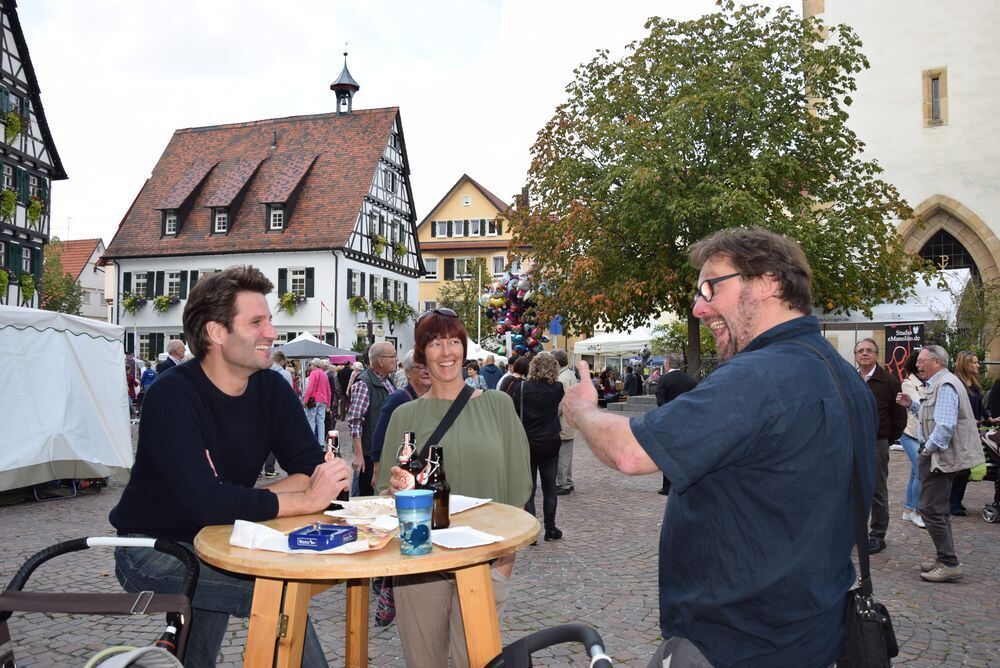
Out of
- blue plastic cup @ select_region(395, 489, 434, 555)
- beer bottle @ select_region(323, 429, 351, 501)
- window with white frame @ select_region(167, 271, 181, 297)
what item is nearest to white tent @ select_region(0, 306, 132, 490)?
beer bottle @ select_region(323, 429, 351, 501)

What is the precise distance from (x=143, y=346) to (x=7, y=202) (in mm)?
15067

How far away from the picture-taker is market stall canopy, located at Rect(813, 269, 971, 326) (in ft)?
64.6

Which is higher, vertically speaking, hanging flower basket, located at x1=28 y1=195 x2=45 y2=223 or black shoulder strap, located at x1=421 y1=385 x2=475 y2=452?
hanging flower basket, located at x1=28 y1=195 x2=45 y2=223

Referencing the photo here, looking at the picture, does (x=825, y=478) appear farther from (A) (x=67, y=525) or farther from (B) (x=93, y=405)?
(B) (x=93, y=405)

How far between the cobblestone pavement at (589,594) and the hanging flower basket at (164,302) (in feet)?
103

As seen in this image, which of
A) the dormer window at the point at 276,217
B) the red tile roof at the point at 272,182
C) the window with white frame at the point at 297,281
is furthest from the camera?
the dormer window at the point at 276,217

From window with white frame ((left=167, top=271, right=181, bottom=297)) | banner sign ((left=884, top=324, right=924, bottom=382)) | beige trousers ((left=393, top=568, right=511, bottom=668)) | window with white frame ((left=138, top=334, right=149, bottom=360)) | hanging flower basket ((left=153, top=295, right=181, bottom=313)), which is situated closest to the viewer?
beige trousers ((left=393, top=568, right=511, bottom=668))

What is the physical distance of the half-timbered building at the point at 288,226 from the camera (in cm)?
3872

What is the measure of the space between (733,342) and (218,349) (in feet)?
6.13

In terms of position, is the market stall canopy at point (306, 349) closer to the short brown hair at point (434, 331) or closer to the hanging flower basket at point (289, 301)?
the hanging flower basket at point (289, 301)

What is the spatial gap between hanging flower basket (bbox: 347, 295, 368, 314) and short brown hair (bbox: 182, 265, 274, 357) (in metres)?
36.1

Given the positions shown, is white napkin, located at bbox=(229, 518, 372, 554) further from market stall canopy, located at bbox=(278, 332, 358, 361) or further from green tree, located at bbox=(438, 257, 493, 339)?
green tree, located at bbox=(438, 257, 493, 339)

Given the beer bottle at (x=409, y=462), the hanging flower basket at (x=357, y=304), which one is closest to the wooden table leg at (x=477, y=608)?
the beer bottle at (x=409, y=462)

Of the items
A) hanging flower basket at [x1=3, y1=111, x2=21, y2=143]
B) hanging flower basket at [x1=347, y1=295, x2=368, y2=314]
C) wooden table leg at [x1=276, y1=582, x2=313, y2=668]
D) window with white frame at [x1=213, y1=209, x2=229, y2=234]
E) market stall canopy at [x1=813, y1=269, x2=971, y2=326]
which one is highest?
hanging flower basket at [x1=3, y1=111, x2=21, y2=143]
